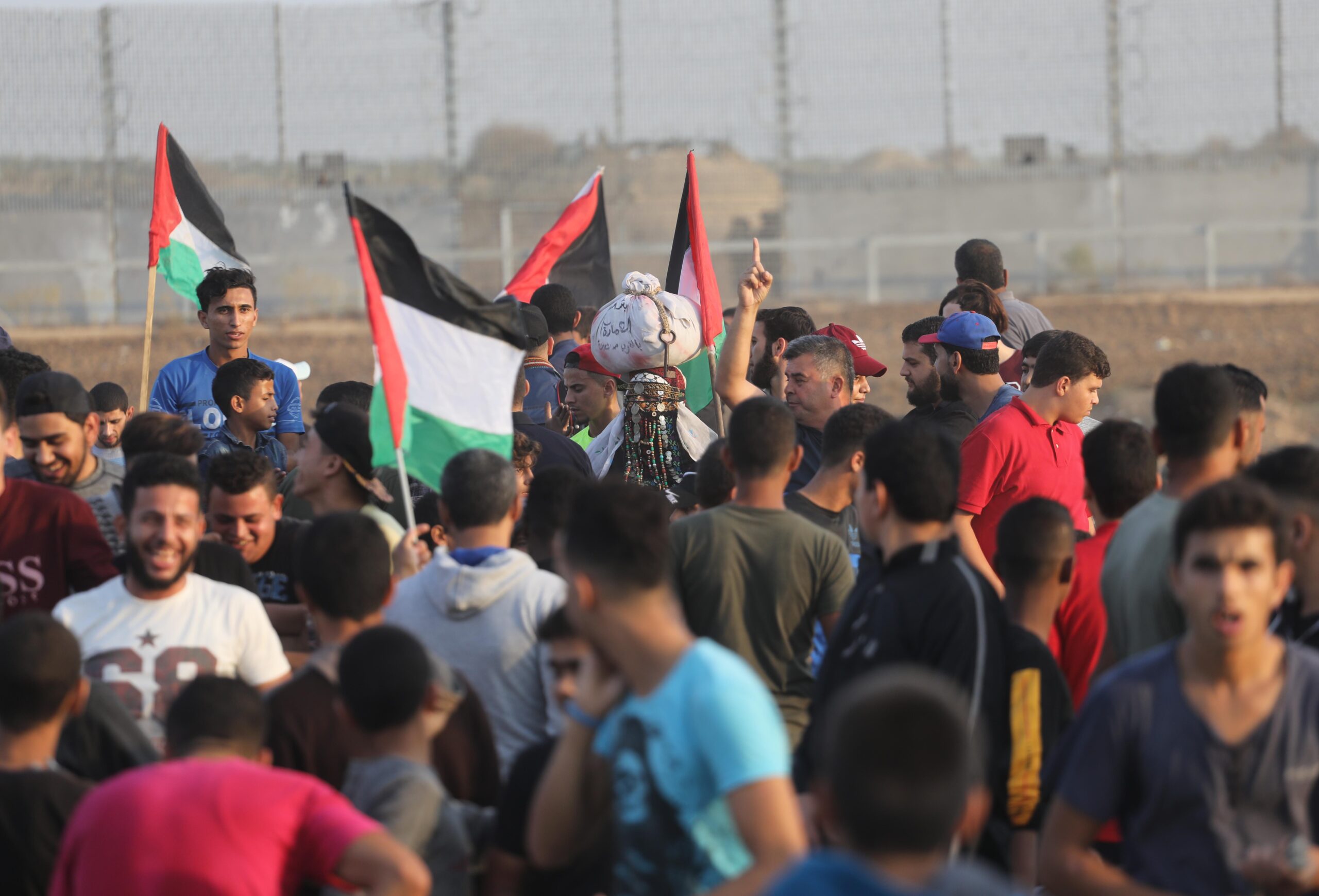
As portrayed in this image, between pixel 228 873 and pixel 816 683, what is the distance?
162cm

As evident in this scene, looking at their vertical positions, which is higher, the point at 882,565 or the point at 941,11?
the point at 941,11

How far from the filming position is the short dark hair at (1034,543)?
4.48 meters

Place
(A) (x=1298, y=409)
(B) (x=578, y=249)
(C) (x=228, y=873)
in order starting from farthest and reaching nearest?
(A) (x=1298, y=409) → (B) (x=578, y=249) → (C) (x=228, y=873)

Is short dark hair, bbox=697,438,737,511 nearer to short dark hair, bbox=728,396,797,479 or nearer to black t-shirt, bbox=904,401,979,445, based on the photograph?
short dark hair, bbox=728,396,797,479

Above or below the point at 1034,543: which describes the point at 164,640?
below

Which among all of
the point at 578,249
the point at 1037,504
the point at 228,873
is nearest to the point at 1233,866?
the point at 1037,504

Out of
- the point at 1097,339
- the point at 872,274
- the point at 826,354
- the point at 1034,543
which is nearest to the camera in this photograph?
the point at 1034,543

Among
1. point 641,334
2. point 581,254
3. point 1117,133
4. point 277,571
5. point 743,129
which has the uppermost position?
point 743,129

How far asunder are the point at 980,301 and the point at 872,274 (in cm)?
2046

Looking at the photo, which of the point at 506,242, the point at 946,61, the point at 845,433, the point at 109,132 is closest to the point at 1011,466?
the point at 845,433

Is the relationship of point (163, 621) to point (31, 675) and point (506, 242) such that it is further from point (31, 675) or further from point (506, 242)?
point (506, 242)

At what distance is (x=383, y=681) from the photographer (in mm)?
3475

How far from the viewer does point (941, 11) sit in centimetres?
2908

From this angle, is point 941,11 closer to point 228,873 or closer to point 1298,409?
point 1298,409
